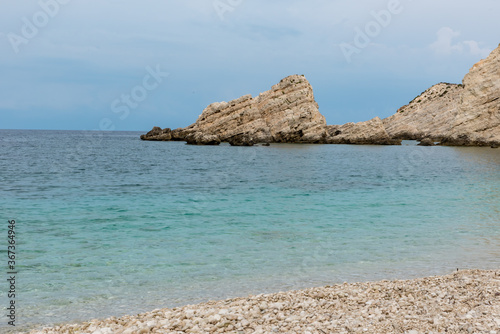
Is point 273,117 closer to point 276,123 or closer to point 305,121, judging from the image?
point 276,123

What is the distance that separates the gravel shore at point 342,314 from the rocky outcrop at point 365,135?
109147 millimetres

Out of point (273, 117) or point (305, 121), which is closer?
point (273, 117)

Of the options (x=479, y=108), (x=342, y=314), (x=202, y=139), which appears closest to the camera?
(x=342, y=314)

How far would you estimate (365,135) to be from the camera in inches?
4552

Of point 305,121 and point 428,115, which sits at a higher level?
point 428,115

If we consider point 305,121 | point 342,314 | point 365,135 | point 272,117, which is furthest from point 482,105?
point 342,314

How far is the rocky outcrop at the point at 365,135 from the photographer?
115 metres

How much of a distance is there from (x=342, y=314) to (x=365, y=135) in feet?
368

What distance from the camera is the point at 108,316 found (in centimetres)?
872

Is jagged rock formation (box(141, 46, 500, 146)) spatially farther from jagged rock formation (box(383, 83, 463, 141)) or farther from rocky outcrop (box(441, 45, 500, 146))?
jagged rock formation (box(383, 83, 463, 141))

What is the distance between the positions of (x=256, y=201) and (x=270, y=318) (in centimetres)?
1711

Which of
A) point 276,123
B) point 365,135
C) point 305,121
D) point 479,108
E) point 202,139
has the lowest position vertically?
point 202,139

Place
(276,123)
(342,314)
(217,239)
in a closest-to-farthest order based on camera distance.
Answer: (342,314) < (217,239) < (276,123)

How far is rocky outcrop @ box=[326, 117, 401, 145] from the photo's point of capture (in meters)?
115
